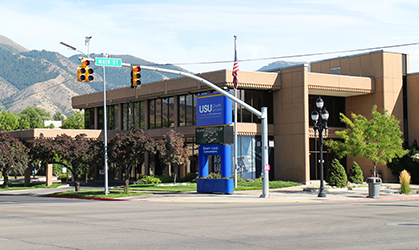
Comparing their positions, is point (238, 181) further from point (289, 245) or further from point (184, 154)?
point (289, 245)

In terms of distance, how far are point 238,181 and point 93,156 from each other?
11.6 metres

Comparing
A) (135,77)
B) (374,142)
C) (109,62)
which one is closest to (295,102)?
(374,142)

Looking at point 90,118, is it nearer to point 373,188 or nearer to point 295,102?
point 295,102

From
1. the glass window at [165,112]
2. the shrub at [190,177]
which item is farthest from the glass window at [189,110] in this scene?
the shrub at [190,177]

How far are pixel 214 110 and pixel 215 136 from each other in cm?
172

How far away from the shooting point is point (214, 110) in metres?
32.4

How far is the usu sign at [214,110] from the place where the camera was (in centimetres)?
3189

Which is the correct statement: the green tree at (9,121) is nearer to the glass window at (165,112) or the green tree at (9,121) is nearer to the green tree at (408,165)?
the glass window at (165,112)

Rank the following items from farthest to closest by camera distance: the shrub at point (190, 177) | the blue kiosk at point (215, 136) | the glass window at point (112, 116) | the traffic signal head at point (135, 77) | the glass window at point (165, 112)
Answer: the glass window at point (112, 116), the glass window at point (165, 112), the shrub at point (190, 177), the blue kiosk at point (215, 136), the traffic signal head at point (135, 77)

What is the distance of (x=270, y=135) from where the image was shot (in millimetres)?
43812

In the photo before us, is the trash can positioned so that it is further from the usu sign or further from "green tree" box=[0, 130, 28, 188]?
"green tree" box=[0, 130, 28, 188]

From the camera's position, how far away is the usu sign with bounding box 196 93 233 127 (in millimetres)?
31891

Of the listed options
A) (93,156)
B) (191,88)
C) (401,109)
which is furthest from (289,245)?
(401,109)

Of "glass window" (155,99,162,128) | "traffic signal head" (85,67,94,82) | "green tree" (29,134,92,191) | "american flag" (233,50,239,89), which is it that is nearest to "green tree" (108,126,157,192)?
"green tree" (29,134,92,191)
